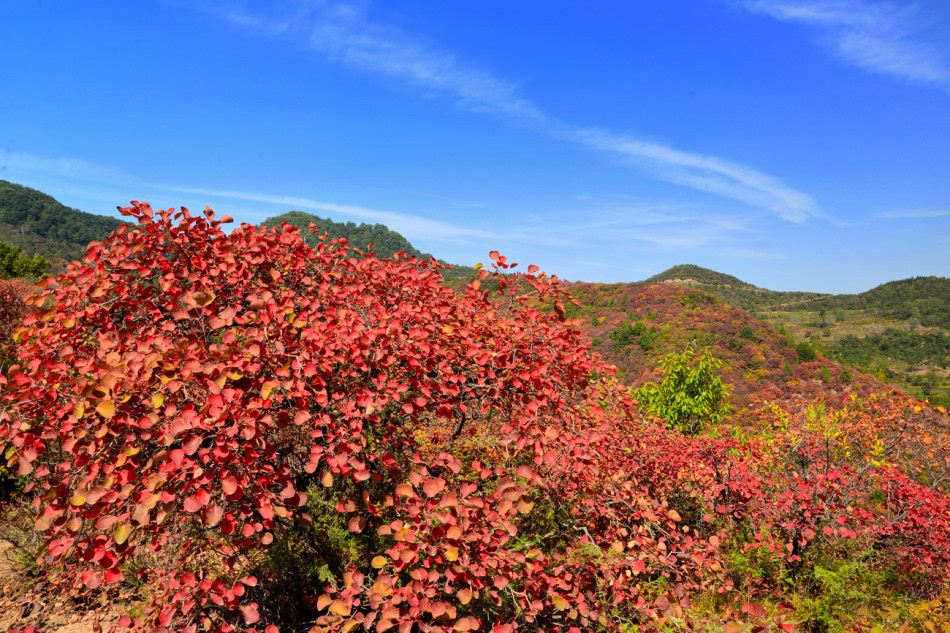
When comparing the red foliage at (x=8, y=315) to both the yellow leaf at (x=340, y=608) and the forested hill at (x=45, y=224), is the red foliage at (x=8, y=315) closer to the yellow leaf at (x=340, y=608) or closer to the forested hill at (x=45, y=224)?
the yellow leaf at (x=340, y=608)

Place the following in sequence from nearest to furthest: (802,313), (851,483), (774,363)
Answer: (851,483) → (774,363) → (802,313)

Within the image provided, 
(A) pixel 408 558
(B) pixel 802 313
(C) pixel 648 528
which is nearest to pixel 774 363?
(C) pixel 648 528

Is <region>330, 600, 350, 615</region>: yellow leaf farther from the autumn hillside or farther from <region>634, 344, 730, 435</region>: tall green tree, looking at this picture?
the autumn hillside

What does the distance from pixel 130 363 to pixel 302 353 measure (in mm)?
797

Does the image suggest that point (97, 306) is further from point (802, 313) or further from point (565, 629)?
point (802, 313)

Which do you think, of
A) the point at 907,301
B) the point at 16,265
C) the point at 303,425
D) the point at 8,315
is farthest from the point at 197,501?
the point at 907,301

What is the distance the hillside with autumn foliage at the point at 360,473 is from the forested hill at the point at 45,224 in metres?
70.9

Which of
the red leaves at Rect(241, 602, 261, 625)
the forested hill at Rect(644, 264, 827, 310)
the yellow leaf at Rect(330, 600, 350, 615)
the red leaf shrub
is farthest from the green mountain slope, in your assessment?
the red leaves at Rect(241, 602, 261, 625)

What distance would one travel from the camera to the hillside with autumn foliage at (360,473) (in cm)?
222

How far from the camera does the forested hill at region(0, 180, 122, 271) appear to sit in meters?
61.2

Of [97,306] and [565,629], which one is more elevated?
[97,306]

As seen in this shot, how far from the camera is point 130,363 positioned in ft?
7.64

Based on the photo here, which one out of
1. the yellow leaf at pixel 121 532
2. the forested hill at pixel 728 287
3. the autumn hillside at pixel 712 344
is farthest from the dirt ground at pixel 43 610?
the forested hill at pixel 728 287

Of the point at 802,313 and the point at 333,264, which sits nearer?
the point at 333,264
